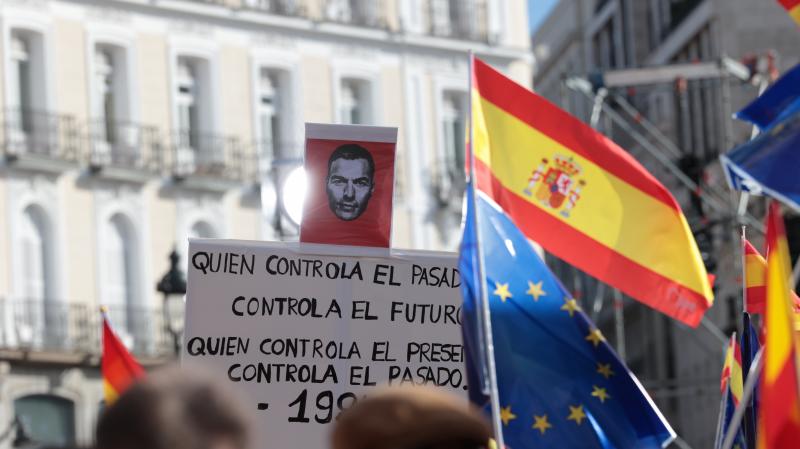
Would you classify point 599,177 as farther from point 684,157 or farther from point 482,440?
point 684,157

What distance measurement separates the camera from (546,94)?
239ft

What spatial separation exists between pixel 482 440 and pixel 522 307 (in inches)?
162

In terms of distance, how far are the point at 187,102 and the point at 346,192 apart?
3395cm

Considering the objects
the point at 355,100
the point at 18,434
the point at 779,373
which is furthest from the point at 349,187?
the point at 355,100

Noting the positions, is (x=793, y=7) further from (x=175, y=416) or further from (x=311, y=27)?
(x=311, y=27)

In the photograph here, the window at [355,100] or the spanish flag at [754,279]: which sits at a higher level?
the window at [355,100]

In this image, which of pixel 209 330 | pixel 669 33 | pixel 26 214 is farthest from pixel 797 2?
pixel 669 33

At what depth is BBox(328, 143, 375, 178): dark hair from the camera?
1072 centimetres

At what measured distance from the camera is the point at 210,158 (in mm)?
44406

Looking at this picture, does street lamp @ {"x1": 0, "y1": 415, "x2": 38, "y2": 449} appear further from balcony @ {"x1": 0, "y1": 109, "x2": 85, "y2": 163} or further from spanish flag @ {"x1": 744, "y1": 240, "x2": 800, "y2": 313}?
spanish flag @ {"x1": 744, "y1": 240, "x2": 800, "y2": 313}

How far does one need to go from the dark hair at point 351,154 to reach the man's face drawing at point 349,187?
12 mm

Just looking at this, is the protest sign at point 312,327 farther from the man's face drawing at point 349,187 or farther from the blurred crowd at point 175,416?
the blurred crowd at point 175,416

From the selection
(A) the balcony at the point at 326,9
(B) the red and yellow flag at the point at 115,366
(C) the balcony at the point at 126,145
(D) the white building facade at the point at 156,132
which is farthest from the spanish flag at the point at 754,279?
(A) the balcony at the point at 326,9

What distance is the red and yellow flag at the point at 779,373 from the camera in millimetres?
6258
